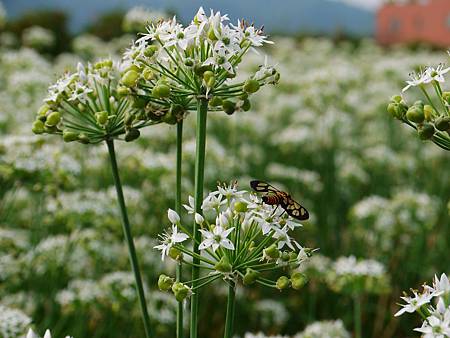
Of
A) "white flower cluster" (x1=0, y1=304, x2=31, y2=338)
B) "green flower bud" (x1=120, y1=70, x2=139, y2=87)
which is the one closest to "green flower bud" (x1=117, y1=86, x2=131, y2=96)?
"green flower bud" (x1=120, y1=70, x2=139, y2=87)

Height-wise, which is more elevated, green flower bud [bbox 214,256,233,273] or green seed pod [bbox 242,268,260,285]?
green flower bud [bbox 214,256,233,273]

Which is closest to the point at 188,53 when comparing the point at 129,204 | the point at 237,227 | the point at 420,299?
the point at 237,227

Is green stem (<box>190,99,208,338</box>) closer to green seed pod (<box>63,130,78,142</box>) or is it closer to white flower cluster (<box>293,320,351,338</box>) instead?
green seed pod (<box>63,130,78,142</box>)

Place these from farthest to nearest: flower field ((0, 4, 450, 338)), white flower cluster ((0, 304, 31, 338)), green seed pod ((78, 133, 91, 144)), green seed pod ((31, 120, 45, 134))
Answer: flower field ((0, 4, 450, 338))
white flower cluster ((0, 304, 31, 338))
green seed pod ((31, 120, 45, 134))
green seed pod ((78, 133, 91, 144))

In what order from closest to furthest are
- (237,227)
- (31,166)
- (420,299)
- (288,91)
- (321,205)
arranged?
(420,299)
(237,227)
(31,166)
(321,205)
(288,91)

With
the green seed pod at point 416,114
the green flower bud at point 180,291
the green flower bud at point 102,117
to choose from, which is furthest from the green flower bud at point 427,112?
the green flower bud at point 102,117

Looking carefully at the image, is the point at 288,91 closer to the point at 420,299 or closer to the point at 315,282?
the point at 315,282

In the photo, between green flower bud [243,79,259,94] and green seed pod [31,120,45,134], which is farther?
green seed pod [31,120,45,134]
